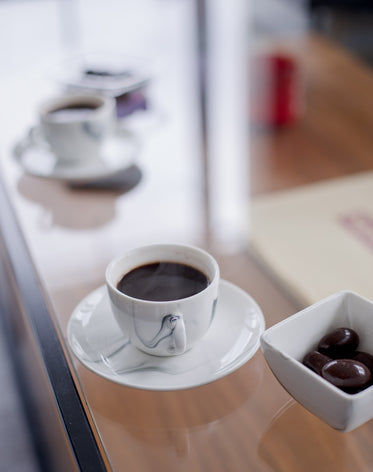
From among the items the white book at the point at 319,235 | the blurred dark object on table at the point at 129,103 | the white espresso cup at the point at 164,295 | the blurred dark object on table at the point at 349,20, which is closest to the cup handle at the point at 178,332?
the white espresso cup at the point at 164,295

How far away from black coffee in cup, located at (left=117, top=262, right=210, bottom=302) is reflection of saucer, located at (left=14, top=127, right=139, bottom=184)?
27 cm

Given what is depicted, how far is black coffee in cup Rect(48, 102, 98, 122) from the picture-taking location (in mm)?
816

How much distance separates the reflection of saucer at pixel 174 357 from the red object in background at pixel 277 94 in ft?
1.55

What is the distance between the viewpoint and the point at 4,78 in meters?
1.11

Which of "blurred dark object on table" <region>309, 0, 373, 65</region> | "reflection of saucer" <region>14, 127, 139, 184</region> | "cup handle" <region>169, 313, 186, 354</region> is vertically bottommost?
"blurred dark object on table" <region>309, 0, 373, 65</region>

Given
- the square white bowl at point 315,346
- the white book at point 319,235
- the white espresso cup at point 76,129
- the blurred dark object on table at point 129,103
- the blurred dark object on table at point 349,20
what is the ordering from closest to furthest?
the square white bowl at point 315,346, the white book at point 319,235, the white espresso cup at point 76,129, the blurred dark object on table at point 129,103, the blurred dark object on table at point 349,20

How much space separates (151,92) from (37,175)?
1.11 ft

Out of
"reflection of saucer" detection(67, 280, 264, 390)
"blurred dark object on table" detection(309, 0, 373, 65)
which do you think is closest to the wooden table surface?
"reflection of saucer" detection(67, 280, 264, 390)

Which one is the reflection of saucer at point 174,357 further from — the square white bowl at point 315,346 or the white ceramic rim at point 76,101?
the white ceramic rim at point 76,101

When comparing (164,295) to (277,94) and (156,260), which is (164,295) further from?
(277,94)

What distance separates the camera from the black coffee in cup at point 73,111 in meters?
0.82

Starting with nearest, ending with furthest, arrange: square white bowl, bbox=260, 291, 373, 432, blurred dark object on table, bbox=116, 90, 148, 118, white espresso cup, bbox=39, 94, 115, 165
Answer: square white bowl, bbox=260, 291, 373, 432 < white espresso cup, bbox=39, 94, 115, 165 < blurred dark object on table, bbox=116, 90, 148, 118

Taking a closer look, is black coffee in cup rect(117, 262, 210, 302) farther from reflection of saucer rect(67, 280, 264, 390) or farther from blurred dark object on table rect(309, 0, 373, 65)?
blurred dark object on table rect(309, 0, 373, 65)

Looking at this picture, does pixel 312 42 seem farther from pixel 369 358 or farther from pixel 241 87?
pixel 369 358
